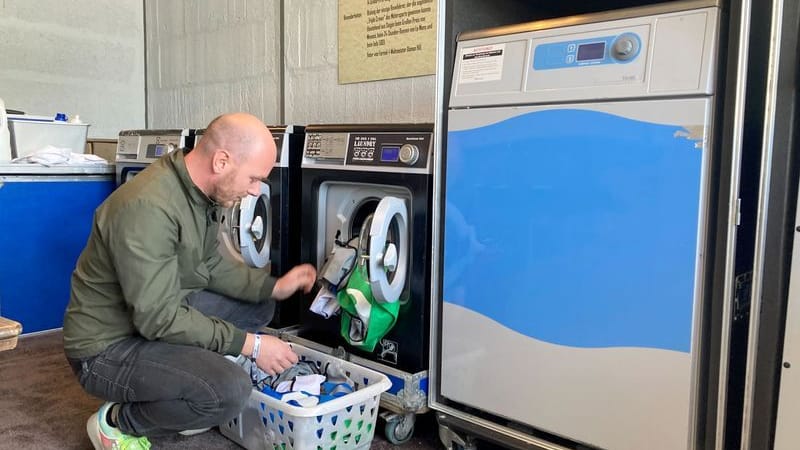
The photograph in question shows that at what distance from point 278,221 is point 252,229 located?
119mm

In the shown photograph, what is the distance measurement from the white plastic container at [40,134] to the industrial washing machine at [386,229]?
2239mm

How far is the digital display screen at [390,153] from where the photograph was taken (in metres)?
2.18

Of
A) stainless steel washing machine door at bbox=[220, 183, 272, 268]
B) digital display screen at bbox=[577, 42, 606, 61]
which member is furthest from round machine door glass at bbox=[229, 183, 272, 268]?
digital display screen at bbox=[577, 42, 606, 61]

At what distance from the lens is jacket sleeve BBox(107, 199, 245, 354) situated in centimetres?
172

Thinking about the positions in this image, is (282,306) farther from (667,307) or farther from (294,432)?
(667,307)

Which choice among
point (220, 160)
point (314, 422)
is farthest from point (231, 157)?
point (314, 422)

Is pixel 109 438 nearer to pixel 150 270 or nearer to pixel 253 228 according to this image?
pixel 150 270

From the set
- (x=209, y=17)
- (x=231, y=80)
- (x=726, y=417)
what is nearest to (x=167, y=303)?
(x=726, y=417)

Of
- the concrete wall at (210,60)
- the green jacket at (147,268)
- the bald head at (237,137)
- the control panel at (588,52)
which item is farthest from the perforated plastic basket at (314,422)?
the concrete wall at (210,60)

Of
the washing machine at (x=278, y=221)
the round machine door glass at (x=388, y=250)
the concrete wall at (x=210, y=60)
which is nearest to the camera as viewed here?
the round machine door glass at (x=388, y=250)

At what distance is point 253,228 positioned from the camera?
2699 millimetres

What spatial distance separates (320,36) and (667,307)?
2.67 metres

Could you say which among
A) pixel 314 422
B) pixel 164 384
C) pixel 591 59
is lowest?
pixel 314 422

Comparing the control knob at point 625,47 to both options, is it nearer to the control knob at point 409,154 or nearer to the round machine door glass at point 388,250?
the control knob at point 409,154
